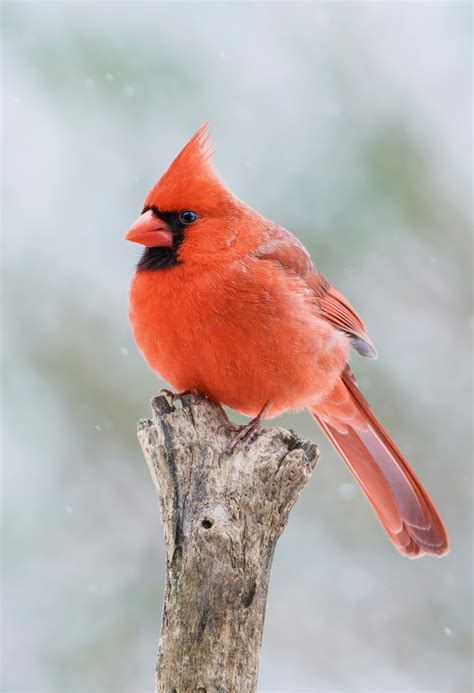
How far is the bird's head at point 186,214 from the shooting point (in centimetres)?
233

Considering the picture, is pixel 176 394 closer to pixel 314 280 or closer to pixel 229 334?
pixel 229 334

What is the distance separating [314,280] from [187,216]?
1.51 feet

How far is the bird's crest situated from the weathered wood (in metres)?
0.55

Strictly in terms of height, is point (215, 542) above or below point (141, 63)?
below

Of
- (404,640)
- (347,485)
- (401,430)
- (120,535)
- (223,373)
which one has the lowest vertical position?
(120,535)

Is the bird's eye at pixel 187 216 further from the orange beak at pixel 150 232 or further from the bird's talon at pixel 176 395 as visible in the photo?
the bird's talon at pixel 176 395

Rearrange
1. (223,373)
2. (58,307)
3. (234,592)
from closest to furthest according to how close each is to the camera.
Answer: (234,592) < (223,373) < (58,307)

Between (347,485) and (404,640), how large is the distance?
23.7 inches

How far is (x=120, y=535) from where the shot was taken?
357 cm

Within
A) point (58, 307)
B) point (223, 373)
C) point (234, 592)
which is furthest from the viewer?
point (58, 307)

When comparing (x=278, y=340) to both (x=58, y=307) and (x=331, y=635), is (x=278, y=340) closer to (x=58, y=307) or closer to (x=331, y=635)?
(x=58, y=307)

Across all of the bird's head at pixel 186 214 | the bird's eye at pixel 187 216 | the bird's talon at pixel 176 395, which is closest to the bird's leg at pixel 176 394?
the bird's talon at pixel 176 395

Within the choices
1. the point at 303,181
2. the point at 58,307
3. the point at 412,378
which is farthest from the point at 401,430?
the point at 58,307

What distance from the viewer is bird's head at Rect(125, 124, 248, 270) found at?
2326 millimetres
